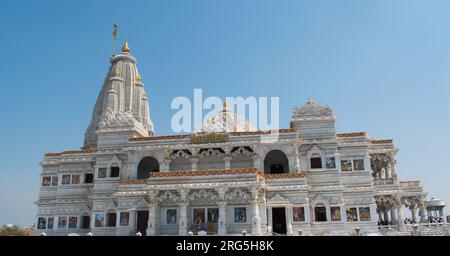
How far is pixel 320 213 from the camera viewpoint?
36500 mm

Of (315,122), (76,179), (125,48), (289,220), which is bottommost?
(289,220)

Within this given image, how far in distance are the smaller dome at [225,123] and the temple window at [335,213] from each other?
1446 cm

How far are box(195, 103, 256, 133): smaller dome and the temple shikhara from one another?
178 millimetres

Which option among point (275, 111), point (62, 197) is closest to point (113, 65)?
point (62, 197)

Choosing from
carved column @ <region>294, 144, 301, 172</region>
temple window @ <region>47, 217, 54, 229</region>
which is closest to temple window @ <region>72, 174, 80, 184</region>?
temple window @ <region>47, 217, 54, 229</region>

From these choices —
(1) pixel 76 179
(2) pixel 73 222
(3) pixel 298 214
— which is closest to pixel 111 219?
(2) pixel 73 222

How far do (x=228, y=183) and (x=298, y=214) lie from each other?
7.55 meters

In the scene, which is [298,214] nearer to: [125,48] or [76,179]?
[76,179]

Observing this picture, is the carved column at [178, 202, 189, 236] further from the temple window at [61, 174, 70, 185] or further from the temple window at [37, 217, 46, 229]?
the temple window at [37, 217, 46, 229]

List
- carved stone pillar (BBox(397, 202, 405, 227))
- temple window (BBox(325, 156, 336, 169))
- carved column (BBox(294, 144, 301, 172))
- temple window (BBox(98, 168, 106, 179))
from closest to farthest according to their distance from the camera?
carved stone pillar (BBox(397, 202, 405, 227)) → carved column (BBox(294, 144, 301, 172)) → temple window (BBox(325, 156, 336, 169)) → temple window (BBox(98, 168, 106, 179))

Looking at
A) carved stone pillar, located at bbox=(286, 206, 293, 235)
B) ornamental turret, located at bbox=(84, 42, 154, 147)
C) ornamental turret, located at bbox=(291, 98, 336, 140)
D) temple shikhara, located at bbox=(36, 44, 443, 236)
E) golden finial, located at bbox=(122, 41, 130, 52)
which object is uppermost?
golden finial, located at bbox=(122, 41, 130, 52)

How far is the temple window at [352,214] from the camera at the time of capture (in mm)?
36431

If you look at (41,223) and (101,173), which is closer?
(101,173)

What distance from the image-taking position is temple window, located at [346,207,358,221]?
36.4 metres
